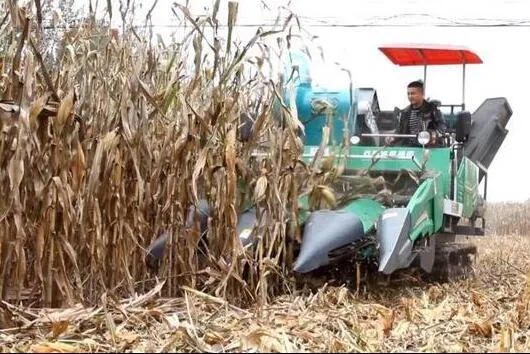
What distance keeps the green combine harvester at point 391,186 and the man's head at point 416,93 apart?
0.92ft

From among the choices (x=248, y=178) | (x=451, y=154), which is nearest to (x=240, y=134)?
(x=248, y=178)

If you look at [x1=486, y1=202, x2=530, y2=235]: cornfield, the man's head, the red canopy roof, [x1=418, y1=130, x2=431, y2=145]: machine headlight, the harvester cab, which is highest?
the red canopy roof

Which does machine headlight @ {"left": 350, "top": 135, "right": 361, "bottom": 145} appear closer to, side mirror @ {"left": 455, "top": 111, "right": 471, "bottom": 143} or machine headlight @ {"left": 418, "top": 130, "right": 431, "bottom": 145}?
machine headlight @ {"left": 418, "top": 130, "right": 431, "bottom": 145}

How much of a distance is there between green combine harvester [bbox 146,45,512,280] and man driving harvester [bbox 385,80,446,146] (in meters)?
0.23

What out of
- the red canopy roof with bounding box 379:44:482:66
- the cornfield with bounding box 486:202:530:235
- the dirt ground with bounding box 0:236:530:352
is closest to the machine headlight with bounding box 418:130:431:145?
the red canopy roof with bounding box 379:44:482:66

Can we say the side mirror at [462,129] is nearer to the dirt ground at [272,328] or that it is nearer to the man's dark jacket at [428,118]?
the man's dark jacket at [428,118]

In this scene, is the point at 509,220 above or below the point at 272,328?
below

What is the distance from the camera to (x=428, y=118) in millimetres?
7867

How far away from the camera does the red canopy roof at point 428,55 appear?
841 centimetres

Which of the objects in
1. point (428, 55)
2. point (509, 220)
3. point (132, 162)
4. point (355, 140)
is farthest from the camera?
point (509, 220)

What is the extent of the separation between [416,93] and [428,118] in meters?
0.25

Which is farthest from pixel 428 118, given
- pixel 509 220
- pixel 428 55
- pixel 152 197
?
pixel 509 220

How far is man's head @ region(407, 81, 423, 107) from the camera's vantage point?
794cm

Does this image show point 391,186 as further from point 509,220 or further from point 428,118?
point 509,220
